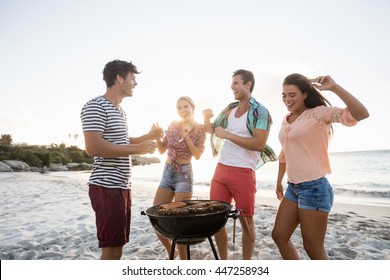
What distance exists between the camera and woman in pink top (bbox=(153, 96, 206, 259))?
3.46 metres

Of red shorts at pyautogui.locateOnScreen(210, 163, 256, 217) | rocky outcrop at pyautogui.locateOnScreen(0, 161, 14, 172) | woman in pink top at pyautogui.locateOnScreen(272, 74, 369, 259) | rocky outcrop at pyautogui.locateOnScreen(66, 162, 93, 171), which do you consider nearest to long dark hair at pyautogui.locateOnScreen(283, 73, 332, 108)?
woman in pink top at pyautogui.locateOnScreen(272, 74, 369, 259)

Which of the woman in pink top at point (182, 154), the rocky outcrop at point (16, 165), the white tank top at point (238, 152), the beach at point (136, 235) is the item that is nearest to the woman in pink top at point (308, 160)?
the white tank top at point (238, 152)

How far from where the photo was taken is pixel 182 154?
3504 millimetres

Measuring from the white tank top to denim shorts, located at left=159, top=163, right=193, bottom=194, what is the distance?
44 cm

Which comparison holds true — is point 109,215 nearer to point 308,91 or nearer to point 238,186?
point 238,186

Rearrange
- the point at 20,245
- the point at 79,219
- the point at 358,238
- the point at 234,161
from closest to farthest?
the point at 234,161 → the point at 20,245 → the point at 358,238 → the point at 79,219

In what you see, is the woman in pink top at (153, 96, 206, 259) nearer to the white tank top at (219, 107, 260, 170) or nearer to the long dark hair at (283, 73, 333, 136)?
the white tank top at (219, 107, 260, 170)

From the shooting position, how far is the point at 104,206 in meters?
2.50

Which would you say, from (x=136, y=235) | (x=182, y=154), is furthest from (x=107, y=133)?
(x=136, y=235)

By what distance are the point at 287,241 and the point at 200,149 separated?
142cm

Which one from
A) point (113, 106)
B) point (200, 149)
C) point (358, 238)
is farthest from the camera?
point (358, 238)

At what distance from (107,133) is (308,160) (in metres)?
1.85

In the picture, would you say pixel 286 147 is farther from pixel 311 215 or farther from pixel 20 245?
pixel 20 245
